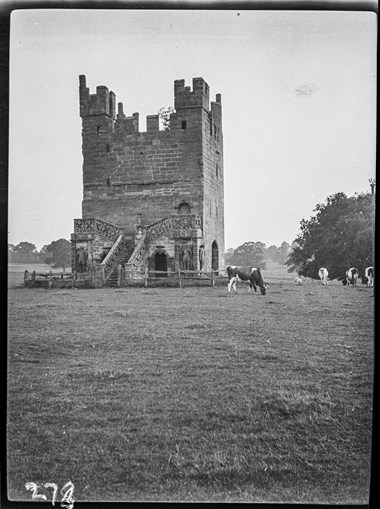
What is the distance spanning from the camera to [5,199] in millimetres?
4344

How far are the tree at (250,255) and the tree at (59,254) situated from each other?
1.65 m

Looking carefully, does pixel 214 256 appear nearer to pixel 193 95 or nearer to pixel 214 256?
pixel 214 256

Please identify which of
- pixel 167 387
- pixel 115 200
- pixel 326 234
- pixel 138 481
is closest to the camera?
pixel 138 481

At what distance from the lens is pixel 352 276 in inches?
177

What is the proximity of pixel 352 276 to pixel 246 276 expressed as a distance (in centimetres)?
102

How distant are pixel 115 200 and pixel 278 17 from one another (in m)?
2.38

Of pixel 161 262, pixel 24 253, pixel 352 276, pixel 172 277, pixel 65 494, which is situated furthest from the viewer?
pixel 161 262

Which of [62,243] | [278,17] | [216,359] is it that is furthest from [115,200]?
[278,17]

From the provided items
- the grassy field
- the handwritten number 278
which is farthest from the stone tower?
the handwritten number 278

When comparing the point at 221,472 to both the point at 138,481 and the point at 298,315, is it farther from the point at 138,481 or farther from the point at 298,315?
the point at 298,315

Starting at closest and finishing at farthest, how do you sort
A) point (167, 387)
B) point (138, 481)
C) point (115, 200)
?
point (138, 481) < point (167, 387) < point (115, 200)

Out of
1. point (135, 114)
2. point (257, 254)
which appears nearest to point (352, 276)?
point (257, 254)

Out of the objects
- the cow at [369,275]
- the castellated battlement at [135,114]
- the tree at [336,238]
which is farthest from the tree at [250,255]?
the castellated battlement at [135,114]

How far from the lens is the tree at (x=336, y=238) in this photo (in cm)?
436
